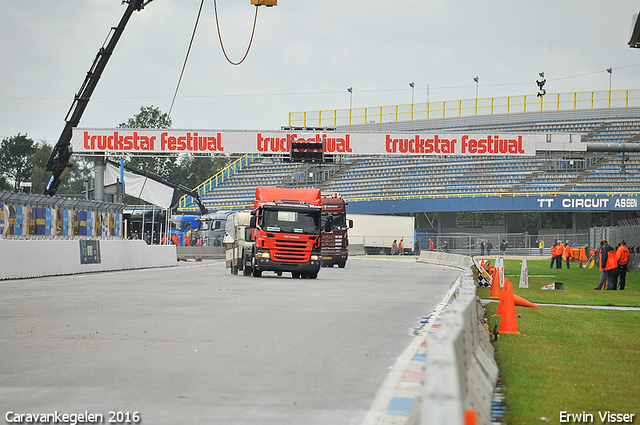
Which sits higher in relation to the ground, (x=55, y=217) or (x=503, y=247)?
(x=55, y=217)

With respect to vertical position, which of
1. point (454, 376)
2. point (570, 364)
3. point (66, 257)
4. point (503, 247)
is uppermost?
point (454, 376)

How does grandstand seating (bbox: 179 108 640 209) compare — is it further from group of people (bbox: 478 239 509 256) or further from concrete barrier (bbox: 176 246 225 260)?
concrete barrier (bbox: 176 246 225 260)

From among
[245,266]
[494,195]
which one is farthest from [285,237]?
[494,195]

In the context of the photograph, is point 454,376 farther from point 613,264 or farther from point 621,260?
point 621,260

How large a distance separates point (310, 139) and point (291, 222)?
38.2ft

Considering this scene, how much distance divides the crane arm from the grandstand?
24.9 m

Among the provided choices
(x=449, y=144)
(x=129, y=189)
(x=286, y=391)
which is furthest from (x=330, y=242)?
(x=286, y=391)

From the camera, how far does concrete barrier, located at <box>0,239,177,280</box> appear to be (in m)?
24.2

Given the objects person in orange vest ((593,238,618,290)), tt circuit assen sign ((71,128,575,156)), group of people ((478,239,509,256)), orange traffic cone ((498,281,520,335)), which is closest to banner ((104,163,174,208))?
tt circuit assen sign ((71,128,575,156))

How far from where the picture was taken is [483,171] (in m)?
68.9

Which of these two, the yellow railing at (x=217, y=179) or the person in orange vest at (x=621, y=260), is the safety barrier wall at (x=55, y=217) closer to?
the person in orange vest at (x=621, y=260)

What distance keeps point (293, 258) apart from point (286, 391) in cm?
2146

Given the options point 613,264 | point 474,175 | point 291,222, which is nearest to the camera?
point 613,264

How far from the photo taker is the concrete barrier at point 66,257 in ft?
79.5
